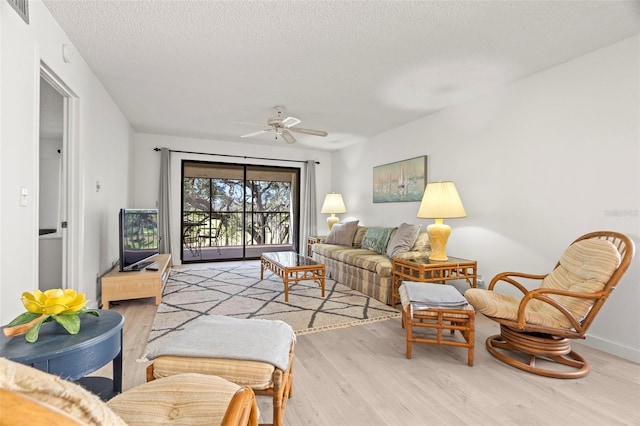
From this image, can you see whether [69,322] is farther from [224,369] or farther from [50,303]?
[224,369]

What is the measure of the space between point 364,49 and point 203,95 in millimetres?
2098

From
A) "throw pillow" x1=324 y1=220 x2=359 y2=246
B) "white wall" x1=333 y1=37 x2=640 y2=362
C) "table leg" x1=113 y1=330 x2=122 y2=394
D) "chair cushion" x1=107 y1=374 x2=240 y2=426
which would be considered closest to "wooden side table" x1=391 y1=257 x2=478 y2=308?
"white wall" x1=333 y1=37 x2=640 y2=362

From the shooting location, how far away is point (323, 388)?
6.33 ft

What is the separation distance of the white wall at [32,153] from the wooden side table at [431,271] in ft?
10.3

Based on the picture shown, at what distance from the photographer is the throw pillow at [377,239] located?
4.62 m

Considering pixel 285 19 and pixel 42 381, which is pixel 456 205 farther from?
pixel 42 381

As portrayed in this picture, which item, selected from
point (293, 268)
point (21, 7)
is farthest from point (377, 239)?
point (21, 7)

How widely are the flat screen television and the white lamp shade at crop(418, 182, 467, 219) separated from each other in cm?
336

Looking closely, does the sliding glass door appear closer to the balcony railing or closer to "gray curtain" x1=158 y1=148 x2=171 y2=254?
the balcony railing

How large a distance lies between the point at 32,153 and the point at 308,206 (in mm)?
5185

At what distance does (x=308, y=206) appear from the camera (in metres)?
6.93

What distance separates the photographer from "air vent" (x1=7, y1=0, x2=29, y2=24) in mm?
1692

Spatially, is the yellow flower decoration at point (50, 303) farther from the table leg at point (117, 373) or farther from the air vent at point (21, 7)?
the air vent at point (21, 7)

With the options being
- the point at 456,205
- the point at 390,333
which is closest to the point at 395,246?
the point at 456,205
